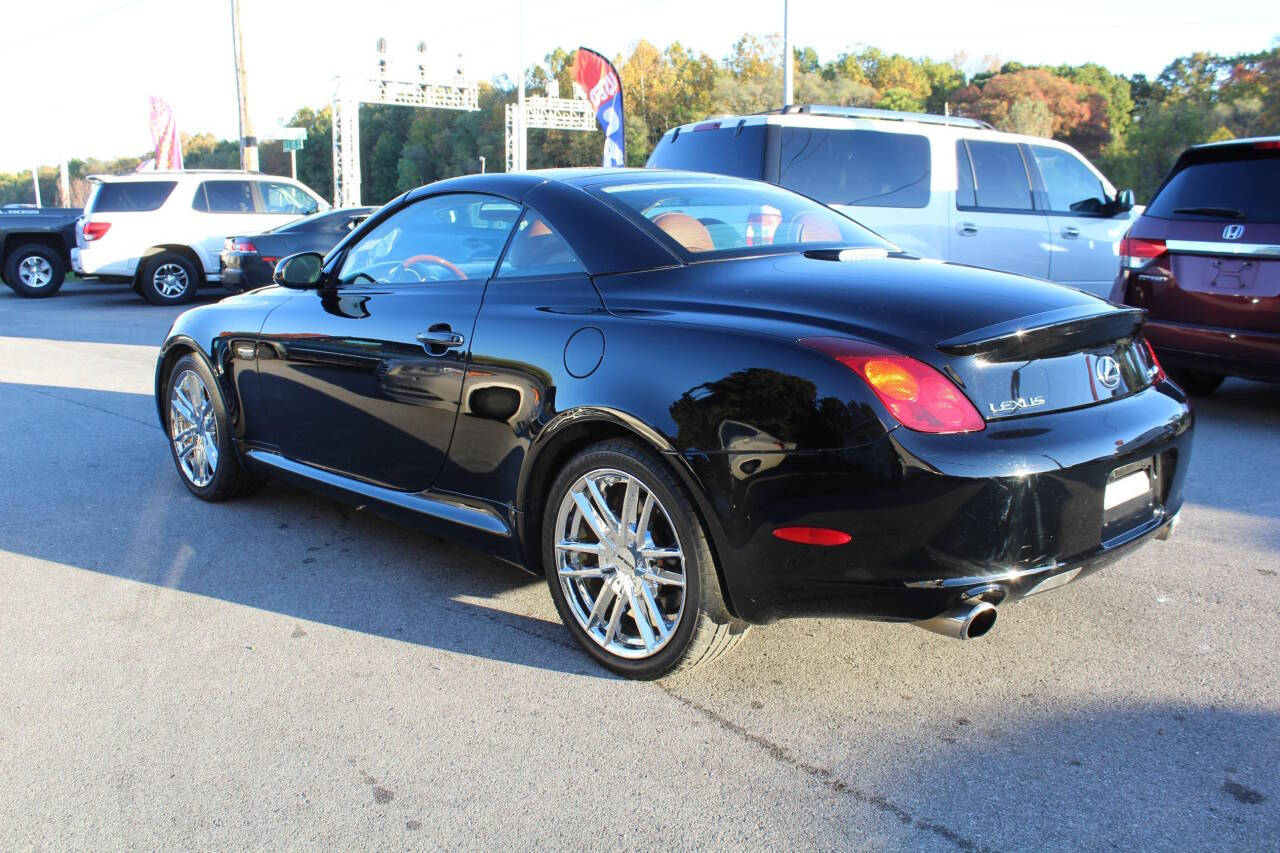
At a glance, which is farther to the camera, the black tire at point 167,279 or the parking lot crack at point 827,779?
the black tire at point 167,279

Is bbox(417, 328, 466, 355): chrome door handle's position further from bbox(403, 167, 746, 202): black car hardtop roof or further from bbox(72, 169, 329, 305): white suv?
bbox(72, 169, 329, 305): white suv

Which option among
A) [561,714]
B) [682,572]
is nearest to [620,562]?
[682,572]

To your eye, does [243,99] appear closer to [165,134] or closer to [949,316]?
[165,134]

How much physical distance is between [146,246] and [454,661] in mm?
14298

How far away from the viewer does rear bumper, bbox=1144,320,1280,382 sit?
20.0 ft

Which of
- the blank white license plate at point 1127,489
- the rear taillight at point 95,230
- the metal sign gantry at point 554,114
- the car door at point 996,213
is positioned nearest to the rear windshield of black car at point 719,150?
the car door at point 996,213

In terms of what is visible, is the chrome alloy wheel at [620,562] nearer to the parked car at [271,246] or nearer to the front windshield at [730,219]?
the front windshield at [730,219]

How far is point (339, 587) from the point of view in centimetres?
409

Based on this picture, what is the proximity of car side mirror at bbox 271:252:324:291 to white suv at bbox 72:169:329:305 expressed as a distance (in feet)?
39.6

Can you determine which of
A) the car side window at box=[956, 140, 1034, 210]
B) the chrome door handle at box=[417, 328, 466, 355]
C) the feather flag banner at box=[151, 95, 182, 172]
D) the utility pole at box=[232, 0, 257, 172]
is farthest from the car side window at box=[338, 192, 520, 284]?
the feather flag banner at box=[151, 95, 182, 172]

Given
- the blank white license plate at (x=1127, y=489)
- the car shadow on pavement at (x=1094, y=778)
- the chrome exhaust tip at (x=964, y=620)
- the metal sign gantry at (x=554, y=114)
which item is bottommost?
the car shadow on pavement at (x=1094, y=778)

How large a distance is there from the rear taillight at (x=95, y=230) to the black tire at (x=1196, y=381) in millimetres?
14115

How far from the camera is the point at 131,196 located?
15.7 metres

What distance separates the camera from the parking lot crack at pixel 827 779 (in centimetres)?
241
